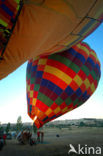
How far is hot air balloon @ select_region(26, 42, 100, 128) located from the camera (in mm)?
7547

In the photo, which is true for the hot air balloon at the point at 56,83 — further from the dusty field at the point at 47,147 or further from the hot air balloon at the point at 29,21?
the hot air balloon at the point at 29,21

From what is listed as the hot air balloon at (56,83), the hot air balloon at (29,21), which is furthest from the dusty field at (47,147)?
the hot air balloon at (29,21)

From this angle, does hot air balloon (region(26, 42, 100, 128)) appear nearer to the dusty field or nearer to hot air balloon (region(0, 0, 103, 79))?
the dusty field

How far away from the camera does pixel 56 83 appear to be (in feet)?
25.0

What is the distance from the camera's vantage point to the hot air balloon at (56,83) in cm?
755

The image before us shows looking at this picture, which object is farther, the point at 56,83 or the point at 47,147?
the point at 56,83

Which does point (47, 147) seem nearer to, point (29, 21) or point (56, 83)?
point (56, 83)

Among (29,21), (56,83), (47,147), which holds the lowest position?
(47,147)

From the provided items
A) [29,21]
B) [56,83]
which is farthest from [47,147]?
[29,21]

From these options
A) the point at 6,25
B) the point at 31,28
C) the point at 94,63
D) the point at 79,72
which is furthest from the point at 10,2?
the point at 94,63

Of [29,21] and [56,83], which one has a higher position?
[29,21]

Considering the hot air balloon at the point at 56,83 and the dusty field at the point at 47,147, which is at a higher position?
the hot air balloon at the point at 56,83

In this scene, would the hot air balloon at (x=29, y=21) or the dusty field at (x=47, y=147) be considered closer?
the hot air balloon at (x=29, y=21)

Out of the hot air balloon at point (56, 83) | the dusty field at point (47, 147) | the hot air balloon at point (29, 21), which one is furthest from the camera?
the hot air balloon at point (56, 83)
